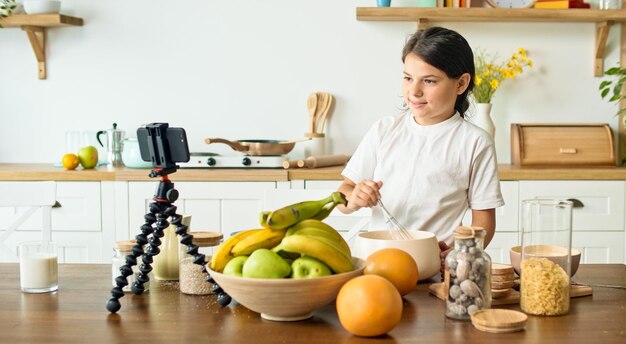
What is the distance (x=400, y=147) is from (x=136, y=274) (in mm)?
864

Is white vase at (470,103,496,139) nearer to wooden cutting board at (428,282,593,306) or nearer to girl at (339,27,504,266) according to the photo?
girl at (339,27,504,266)

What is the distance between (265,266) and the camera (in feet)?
4.42

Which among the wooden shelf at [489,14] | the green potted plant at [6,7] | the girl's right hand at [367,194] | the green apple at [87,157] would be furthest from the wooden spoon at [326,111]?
the girl's right hand at [367,194]

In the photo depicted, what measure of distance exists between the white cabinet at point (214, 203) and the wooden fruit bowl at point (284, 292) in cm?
199

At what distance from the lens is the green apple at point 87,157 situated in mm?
3592

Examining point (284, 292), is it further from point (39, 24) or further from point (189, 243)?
point (39, 24)

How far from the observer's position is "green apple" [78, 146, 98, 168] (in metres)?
3.59

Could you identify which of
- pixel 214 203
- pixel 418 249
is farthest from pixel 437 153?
pixel 214 203

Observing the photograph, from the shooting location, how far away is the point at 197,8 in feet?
12.8

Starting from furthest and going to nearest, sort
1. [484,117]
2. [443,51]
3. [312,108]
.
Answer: [312,108], [484,117], [443,51]

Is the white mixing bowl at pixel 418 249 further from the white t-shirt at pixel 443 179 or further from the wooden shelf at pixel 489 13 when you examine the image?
the wooden shelf at pixel 489 13

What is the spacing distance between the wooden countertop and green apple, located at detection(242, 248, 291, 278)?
6.52 ft

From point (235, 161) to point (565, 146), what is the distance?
1.45m

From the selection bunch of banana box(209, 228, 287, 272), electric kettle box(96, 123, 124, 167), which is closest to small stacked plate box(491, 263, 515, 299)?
bunch of banana box(209, 228, 287, 272)
